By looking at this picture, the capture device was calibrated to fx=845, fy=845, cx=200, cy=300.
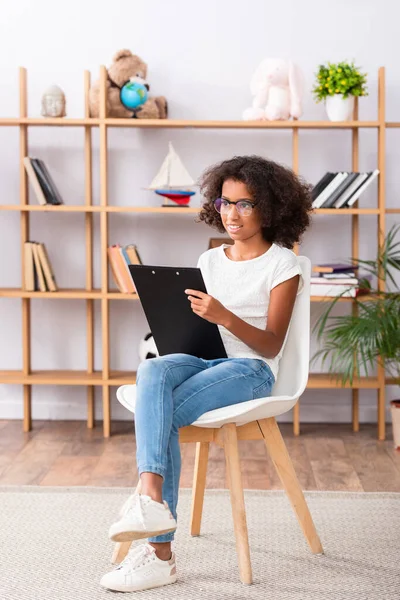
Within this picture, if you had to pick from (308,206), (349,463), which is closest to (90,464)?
(349,463)

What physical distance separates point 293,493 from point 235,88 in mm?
2269

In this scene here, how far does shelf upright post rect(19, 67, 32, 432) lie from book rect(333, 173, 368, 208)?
4.37ft

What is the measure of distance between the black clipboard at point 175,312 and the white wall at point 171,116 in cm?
172

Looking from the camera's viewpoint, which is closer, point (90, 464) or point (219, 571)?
point (219, 571)

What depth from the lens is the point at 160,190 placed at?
11.8 feet

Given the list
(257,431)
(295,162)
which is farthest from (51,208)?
(257,431)

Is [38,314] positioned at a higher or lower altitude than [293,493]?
higher

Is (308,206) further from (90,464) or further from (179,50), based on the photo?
(179,50)

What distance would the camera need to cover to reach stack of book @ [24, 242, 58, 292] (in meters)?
3.63

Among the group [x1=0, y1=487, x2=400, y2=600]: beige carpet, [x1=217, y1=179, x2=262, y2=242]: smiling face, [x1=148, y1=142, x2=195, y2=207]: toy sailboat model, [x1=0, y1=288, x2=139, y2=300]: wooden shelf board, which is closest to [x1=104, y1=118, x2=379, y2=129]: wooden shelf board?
[x1=148, y1=142, x2=195, y2=207]: toy sailboat model

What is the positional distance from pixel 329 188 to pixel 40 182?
1.23 m

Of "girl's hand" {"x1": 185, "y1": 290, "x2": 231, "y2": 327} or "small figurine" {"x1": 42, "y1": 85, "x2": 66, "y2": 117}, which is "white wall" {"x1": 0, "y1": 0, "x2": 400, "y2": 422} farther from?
"girl's hand" {"x1": 185, "y1": 290, "x2": 231, "y2": 327}

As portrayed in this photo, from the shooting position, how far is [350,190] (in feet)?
11.6

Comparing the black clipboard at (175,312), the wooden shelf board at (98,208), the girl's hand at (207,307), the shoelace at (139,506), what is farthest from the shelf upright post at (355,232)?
the shoelace at (139,506)
